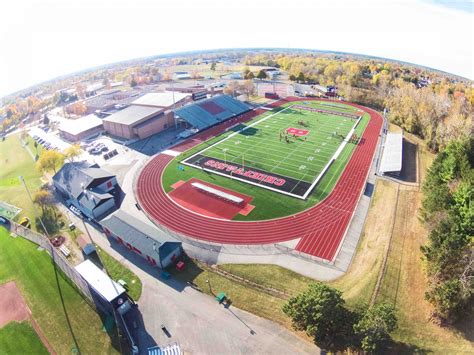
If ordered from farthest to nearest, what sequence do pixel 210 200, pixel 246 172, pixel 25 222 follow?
pixel 246 172
pixel 210 200
pixel 25 222

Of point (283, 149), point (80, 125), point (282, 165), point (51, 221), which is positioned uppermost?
point (283, 149)

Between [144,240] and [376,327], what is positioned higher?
[376,327]

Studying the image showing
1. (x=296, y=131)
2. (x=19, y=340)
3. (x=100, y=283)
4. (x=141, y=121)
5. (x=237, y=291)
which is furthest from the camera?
(x=296, y=131)

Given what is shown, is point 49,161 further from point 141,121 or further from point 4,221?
point 141,121

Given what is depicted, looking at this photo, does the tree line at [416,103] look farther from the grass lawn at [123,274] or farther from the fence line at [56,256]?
the fence line at [56,256]

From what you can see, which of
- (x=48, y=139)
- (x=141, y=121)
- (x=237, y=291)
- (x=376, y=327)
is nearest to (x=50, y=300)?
(x=237, y=291)

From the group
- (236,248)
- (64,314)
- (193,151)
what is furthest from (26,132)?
(236,248)

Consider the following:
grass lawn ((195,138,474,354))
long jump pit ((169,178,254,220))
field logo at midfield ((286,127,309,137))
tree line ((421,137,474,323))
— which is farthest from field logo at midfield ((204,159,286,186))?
field logo at midfield ((286,127,309,137))

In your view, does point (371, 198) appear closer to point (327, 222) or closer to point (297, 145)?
point (327, 222)

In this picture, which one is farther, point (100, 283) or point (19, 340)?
point (100, 283)

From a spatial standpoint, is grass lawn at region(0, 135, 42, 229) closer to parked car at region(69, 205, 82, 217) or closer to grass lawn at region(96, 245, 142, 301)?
parked car at region(69, 205, 82, 217)
